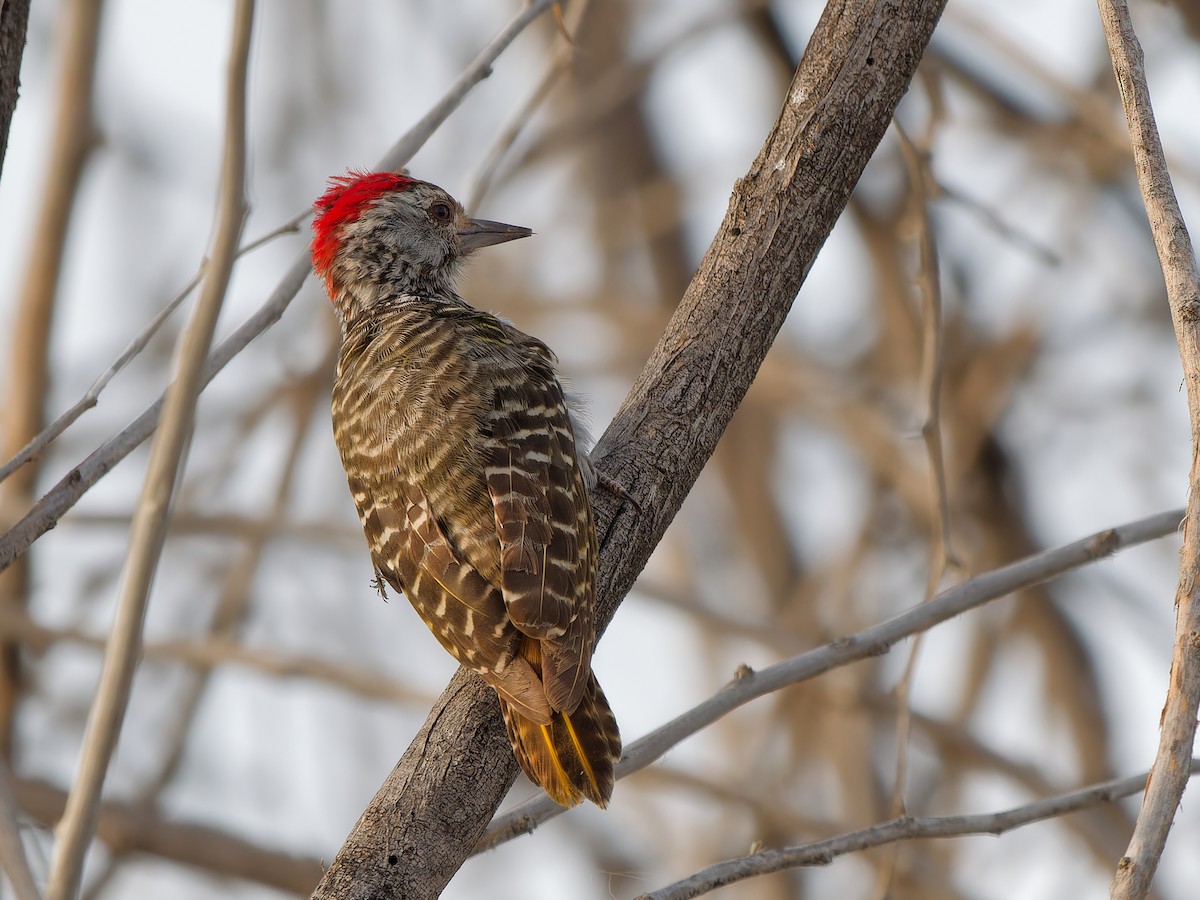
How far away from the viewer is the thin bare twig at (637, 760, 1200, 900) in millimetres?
2617

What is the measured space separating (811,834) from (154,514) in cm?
453

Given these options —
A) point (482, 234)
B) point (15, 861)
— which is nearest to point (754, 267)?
point (15, 861)

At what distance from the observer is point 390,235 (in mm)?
5094

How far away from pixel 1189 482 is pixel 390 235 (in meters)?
3.48

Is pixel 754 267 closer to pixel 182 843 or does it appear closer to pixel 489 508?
pixel 489 508

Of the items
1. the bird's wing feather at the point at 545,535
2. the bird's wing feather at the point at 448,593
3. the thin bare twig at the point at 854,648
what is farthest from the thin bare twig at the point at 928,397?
the bird's wing feather at the point at 448,593

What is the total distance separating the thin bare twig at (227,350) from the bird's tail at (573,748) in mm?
970

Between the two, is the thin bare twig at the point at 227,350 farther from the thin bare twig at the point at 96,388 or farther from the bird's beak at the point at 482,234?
the bird's beak at the point at 482,234

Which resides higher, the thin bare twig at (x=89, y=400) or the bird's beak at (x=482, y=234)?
the bird's beak at (x=482, y=234)

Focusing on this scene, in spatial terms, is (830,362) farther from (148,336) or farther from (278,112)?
(148,336)

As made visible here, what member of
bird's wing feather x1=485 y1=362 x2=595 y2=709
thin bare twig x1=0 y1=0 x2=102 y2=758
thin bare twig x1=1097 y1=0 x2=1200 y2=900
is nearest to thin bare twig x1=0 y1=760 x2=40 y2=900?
bird's wing feather x1=485 y1=362 x2=595 y2=709

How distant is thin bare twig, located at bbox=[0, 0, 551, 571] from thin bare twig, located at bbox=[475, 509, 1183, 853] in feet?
3.66

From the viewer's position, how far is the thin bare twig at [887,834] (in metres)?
2.62

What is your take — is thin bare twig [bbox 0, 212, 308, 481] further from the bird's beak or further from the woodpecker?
the bird's beak
